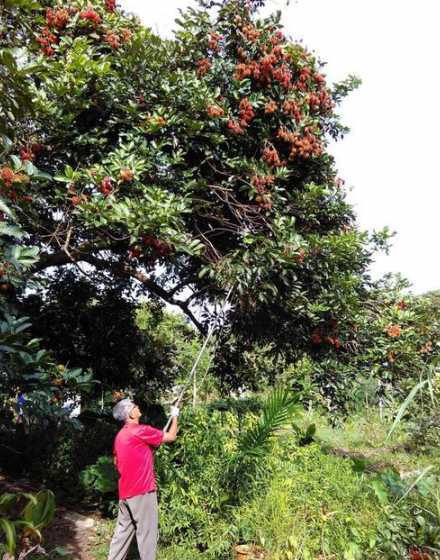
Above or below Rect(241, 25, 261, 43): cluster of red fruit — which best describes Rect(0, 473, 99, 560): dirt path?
below

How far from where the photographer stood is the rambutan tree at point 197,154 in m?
4.51

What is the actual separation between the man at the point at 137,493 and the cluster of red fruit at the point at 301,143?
3.25 m

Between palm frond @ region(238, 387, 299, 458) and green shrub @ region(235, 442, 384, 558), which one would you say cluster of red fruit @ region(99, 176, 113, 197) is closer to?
palm frond @ region(238, 387, 299, 458)

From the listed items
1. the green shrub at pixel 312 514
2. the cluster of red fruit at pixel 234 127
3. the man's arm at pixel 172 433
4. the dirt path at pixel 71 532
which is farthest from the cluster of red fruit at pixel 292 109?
the dirt path at pixel 71 532

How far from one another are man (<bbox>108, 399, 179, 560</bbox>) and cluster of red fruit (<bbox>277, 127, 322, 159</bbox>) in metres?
3.25

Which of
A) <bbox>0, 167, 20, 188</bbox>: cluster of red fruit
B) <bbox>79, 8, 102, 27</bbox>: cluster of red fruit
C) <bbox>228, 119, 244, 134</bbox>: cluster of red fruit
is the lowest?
<bbox>0, 167, 20, 188</bbox>: cluster of red fruit

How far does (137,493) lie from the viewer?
154 inches

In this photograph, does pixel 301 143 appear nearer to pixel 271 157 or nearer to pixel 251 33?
pixel 271 157

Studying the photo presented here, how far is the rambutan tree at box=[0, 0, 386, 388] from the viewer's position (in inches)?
177

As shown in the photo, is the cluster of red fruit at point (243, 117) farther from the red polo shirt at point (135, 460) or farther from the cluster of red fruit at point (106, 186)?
the red polo shirt at point (135, 460)

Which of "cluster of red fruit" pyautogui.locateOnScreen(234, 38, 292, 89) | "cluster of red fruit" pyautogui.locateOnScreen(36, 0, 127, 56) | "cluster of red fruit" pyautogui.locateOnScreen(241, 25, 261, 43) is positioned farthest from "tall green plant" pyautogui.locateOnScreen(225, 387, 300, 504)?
"cluster of red fruit" pyautogui.locateOnScreen(36, 0, 127, 56)

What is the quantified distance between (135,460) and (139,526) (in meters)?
0.53

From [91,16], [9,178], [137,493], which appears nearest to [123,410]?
[137,493]

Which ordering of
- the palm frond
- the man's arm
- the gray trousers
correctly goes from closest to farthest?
the gray trousers < the man's arm < the palm frond
